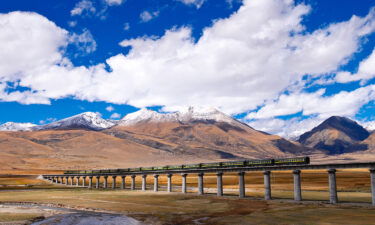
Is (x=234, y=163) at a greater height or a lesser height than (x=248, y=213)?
greater

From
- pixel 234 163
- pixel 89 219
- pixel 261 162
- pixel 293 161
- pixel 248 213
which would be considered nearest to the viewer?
pixel 89 219

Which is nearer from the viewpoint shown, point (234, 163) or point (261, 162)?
point (261, 162)

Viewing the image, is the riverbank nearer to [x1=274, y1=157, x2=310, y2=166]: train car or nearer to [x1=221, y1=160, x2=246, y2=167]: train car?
[x1=274, y1=157, x2=310, y2=166]: train car

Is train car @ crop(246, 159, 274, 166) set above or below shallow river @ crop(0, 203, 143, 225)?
above

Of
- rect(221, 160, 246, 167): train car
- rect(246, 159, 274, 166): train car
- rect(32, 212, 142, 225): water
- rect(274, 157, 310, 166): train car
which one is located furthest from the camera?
rect(221, 160, 246, 167): train car

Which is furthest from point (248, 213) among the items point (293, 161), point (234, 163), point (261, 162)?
point (234, 163)

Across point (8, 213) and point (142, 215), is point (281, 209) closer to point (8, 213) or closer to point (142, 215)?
point (142, 215)

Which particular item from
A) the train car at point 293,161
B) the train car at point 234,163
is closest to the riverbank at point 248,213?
the train car at point 293,161

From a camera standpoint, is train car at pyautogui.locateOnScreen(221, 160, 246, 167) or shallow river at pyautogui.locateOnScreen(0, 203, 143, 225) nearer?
shallow river at pyautogui.locateOnScreen(0, 203, 143, 225)

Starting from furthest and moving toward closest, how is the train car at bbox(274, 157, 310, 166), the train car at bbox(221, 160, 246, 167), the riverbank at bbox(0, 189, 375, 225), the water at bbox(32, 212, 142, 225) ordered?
the train car at bbox(221, 160, 246, 167) → the train car at bbox(274, 157, 310, 166) → the water at bbox(32, 212, 142, 225) → the riverbank at bbox(0, 189, 375, 225)

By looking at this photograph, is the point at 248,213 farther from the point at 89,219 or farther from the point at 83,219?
the point at 83,219

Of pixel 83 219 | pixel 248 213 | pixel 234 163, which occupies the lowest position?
pixel 83 219

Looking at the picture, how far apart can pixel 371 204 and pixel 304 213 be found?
1168 cm

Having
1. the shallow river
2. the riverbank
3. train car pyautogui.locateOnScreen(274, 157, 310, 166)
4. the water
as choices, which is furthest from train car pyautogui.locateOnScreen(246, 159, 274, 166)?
the water
